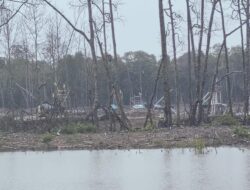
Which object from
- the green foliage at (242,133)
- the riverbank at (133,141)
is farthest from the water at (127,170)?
the green foliage at (242,133)

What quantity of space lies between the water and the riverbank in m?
0.92

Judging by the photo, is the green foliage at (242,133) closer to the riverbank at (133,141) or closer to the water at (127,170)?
the riverbank at (133,141)

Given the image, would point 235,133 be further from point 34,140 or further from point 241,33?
point 241,33

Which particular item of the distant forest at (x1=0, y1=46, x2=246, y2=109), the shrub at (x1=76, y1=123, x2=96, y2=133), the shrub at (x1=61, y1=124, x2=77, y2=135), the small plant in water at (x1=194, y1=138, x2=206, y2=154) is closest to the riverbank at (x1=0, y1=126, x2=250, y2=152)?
the small plant in water at (x1=194, y1=138, x2=206, y2=154)

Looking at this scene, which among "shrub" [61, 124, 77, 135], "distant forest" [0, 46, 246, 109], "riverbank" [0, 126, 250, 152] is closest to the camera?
"riverbank" [0, 126, 250, 152]

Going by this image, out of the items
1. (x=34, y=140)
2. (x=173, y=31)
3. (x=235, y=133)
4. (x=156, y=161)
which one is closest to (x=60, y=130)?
(x=34, y=140)

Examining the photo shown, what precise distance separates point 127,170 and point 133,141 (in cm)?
542

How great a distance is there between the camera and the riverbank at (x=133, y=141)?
1758 cm

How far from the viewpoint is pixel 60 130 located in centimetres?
2275

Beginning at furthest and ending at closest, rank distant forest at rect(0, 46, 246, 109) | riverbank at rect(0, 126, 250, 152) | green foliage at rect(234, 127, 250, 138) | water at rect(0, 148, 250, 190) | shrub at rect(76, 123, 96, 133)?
distant forest at rect(0, 46, 246, 109), shrub at rect(76, 123, 96, 133), green foliage at rect(234, 127, 250, 138), riverbank at rect(0, 126, 250, 152), water at rect(0, 148, 250, 190)

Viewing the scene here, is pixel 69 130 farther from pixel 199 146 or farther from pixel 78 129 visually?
pixel 199 146

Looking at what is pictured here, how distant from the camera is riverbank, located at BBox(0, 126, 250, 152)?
57.7 feet

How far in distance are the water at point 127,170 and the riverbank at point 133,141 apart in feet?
3.02

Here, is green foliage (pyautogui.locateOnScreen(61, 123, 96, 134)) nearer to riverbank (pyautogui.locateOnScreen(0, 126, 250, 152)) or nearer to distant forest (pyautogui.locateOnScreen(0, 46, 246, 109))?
riverbank (pyautogui.locateOnScreen(0, 126, 250, 152))
